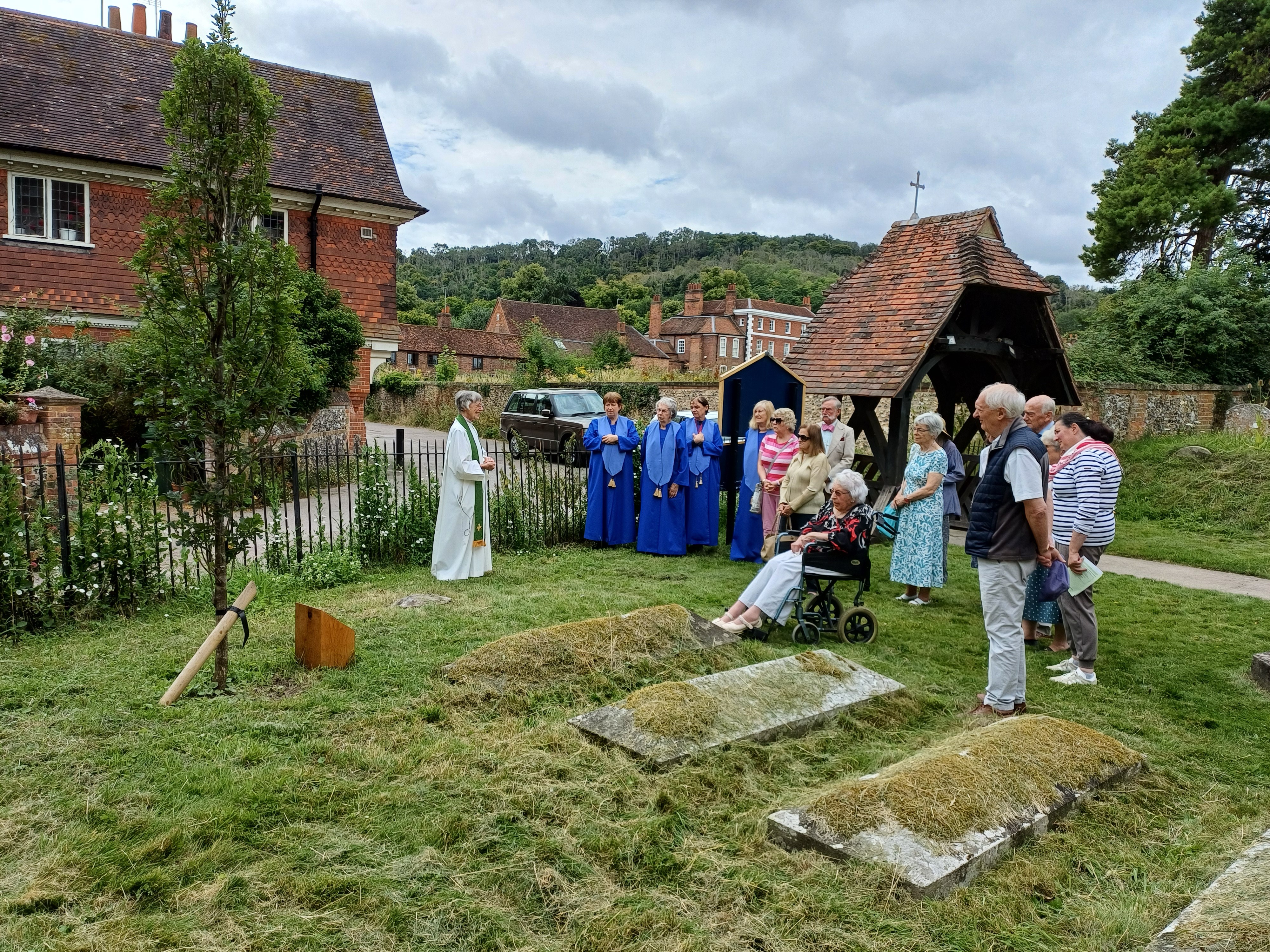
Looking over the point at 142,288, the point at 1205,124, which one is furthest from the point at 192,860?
the point at 1205,124

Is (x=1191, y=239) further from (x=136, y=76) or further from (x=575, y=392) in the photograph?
(x=136, y=76)

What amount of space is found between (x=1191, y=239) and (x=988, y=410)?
23.0m

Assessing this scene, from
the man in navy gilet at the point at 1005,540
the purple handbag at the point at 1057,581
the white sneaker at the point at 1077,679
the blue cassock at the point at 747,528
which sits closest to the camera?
the man in navy gilet at the point at 1005,540

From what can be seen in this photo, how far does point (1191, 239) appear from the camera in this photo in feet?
76.4

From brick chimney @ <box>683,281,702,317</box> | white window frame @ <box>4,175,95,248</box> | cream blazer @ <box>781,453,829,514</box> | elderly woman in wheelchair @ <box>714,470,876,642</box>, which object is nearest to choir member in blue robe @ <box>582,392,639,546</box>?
cream blazer @ <box>781,453,829,514</box>

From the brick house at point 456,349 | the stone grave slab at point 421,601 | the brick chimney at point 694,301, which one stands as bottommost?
the stone grave slab at point 421,601

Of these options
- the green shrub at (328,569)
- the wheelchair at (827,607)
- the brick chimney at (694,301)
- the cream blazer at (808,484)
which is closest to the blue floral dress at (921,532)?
the cream blazer at (808,484)

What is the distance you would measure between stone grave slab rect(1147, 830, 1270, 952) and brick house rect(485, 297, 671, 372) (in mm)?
60888

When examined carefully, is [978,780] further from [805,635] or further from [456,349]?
[456,349]

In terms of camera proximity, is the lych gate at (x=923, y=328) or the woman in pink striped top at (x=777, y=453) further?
the lych gate at (x=923, y=328)

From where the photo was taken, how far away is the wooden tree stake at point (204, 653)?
17.0ft

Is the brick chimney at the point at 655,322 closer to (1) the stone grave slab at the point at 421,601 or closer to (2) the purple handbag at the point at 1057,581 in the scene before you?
(1) the stone grave slab at the point at 421,601

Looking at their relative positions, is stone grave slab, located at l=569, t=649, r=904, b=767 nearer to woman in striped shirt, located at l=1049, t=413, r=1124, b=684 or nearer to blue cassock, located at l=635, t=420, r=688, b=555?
woman in striped shirt, located at l=1049, t=413, r=1124, b=684

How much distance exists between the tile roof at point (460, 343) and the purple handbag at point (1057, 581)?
174 ft
